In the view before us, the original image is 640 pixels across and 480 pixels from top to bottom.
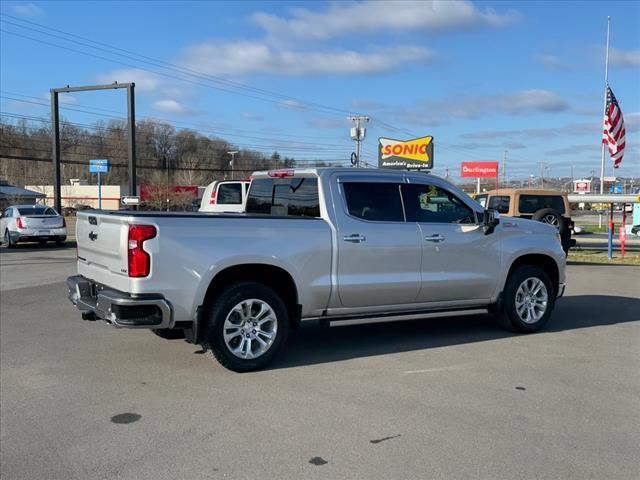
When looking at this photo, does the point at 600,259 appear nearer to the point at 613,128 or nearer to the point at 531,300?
the point at 613,128

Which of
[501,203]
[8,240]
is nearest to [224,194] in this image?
[8,240]

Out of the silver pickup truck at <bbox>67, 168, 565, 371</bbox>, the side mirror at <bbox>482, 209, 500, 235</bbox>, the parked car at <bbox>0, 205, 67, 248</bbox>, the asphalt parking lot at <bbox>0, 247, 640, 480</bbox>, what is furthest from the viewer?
the parked car at <bbox>0, 205, 67, 248</bbox>

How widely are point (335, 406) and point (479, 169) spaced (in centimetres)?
6010

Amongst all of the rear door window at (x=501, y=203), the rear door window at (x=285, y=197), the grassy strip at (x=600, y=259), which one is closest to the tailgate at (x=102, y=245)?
the rear door window at (x=285, y=197)

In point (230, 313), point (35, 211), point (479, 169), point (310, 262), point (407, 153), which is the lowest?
point (230, 313)

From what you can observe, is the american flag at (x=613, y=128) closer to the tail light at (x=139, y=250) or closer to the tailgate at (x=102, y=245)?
the tailgate at (x=102, y=245)

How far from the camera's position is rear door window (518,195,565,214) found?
57.3 feet

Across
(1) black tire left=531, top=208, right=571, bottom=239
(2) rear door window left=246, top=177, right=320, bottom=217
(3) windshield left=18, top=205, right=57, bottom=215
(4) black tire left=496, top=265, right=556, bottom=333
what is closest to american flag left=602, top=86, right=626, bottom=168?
(1) black tire left=531, top=208, right=571, bottom=239

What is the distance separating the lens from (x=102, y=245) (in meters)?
5.75

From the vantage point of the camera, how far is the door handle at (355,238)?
614 centimetres

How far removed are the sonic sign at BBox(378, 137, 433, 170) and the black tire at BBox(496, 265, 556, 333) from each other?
81.7 feet

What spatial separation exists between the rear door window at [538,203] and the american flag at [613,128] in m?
7.84

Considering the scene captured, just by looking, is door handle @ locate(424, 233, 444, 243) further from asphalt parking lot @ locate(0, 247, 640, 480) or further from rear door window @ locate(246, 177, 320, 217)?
rear door window @ locate(246, 177, 320, 217)

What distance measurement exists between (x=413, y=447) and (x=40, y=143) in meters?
79.7
